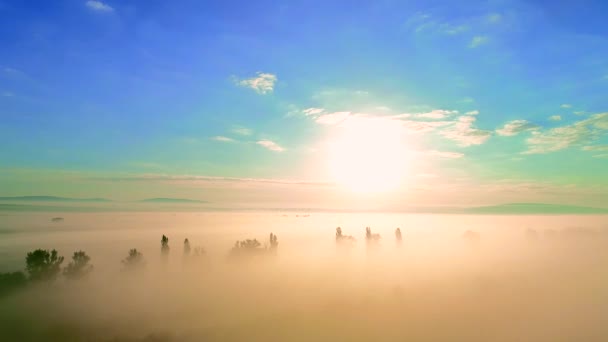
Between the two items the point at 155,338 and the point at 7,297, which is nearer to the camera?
the point at 7,297

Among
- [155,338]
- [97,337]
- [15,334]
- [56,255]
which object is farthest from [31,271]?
[155,338]

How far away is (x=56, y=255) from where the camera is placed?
19025cm

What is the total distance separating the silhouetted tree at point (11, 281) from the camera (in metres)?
174

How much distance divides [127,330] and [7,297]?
62908 millimetres

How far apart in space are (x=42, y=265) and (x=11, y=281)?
14.6m

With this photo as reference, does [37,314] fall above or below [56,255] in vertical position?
below

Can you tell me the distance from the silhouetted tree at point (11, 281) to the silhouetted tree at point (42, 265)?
4.13 metres

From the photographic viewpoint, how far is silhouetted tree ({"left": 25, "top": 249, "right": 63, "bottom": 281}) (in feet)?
604

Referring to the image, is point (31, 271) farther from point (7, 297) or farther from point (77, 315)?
point (77, 315)

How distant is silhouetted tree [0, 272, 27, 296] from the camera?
17450 centimetres

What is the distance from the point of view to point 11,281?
583 feet

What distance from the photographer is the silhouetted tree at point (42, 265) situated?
18425 cm

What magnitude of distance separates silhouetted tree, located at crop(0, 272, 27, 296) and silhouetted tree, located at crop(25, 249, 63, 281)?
4132 mm

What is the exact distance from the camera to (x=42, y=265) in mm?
187000
